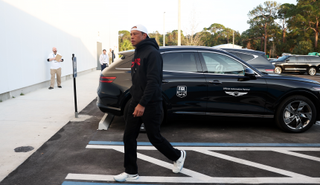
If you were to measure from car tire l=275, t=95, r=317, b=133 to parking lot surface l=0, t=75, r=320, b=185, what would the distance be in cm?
16

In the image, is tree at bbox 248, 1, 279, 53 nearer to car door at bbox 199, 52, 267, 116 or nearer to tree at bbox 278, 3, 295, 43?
tree at bbox 278, 3, 295, 43

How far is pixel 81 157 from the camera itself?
4.23 metres

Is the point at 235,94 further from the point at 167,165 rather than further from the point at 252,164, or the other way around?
the point at 167,165

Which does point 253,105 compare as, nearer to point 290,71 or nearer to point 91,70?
point 91,70

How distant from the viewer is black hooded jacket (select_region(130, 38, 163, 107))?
3145mm

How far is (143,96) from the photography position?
3164 millimetres

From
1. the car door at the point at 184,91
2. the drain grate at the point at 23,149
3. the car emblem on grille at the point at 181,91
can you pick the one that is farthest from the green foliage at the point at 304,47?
the drain grate at the point at 23,149

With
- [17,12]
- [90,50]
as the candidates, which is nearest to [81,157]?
[17,12]

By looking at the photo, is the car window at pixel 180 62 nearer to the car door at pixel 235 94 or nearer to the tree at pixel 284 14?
the car door at pixel 235 94

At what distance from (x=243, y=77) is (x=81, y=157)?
3.32 m

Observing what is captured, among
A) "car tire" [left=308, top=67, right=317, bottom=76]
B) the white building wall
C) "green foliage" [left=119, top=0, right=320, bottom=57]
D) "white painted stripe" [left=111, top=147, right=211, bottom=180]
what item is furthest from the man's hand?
"green foliage" [left=119, top=0, right=320, bottom=57]

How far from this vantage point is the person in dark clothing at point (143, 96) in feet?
10.4

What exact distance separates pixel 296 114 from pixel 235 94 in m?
1.31

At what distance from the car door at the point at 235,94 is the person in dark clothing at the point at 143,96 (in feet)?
7.24
